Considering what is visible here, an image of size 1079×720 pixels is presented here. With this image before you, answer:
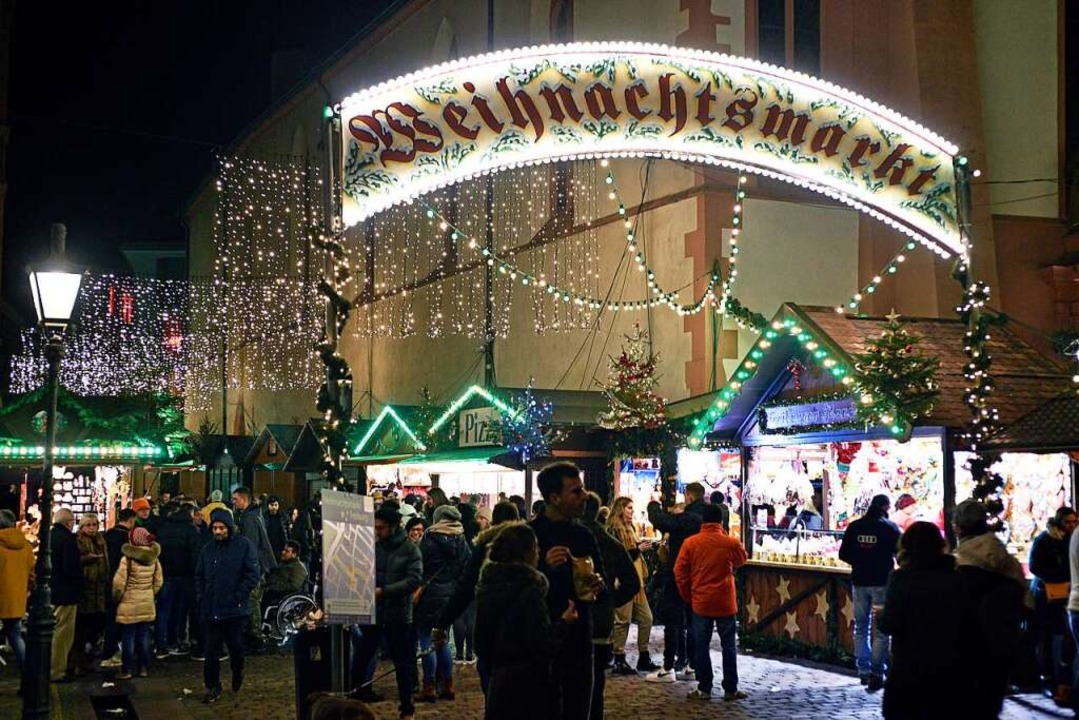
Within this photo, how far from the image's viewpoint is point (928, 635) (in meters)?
6.89

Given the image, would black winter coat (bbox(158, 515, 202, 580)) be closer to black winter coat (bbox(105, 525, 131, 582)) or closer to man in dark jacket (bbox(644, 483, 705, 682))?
black winter coat (bbox(105, 525, 131, 582))

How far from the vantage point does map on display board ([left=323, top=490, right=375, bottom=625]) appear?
783 cm

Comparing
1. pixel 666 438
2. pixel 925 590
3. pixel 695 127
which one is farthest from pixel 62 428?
pixel 925 590

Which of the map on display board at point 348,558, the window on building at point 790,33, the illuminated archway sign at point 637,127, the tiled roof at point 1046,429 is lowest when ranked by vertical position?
the map on display board at point 348,558

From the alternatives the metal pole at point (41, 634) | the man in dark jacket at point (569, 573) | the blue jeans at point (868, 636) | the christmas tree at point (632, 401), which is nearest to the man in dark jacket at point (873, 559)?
the blue jeans at point (868, 636)

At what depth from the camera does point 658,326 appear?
22469mm

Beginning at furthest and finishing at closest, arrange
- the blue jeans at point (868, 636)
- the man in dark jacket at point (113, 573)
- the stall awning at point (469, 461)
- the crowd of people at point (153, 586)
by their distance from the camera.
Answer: the stall awning at point (469, 461)
the man in dark jacket at point (113, 573)
the crowd of people at point (153, 586)
the blue jeans at point (868, 636)

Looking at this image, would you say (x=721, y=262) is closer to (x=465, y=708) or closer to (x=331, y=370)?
(x=465, y=708)

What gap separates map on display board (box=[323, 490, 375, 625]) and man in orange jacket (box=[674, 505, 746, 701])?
4.39 m

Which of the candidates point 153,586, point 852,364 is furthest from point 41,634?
point 852,364

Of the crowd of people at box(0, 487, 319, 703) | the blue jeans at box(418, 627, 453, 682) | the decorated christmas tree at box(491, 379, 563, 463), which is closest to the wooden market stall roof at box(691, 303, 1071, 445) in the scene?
the decorated christmas tree at box(491, 379, 563, 463)

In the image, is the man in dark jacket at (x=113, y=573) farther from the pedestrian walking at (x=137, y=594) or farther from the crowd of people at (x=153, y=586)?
the pedestrian walking at (x=137, y=594)

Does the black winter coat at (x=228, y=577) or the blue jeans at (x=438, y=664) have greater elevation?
the black winter coat at (x=228, y=577)

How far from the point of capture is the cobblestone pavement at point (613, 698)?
1144cm
